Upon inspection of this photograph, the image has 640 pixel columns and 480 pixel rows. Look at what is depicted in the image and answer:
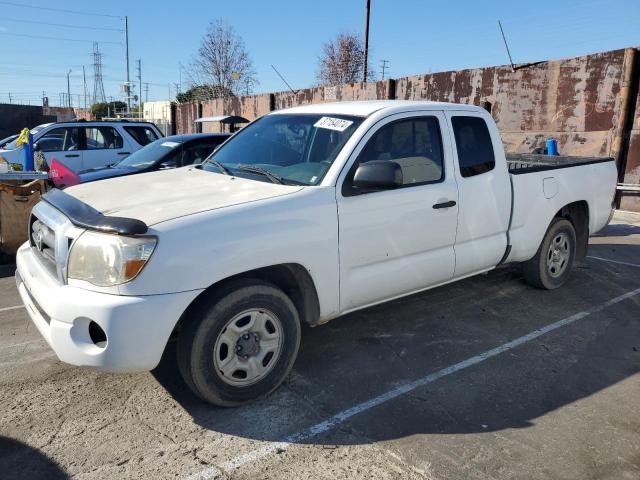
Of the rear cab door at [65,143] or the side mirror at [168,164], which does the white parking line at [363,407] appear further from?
the rear cab door at [65,143]

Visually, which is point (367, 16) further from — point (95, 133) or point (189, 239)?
point (189, 239)

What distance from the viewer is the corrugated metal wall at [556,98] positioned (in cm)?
1042

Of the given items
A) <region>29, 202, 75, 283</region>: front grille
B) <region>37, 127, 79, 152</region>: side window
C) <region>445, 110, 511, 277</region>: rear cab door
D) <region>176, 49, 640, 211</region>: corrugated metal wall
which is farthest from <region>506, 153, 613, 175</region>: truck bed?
<region>37, 127, 79, 152</region>: side window

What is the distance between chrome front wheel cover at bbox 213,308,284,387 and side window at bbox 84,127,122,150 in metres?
9.46

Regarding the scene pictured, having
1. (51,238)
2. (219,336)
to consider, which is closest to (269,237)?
(219,336)

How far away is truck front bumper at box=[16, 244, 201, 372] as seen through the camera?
108 inches

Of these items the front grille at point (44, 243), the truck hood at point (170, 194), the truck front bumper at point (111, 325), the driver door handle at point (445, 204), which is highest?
the truck hood at point (170, 194)

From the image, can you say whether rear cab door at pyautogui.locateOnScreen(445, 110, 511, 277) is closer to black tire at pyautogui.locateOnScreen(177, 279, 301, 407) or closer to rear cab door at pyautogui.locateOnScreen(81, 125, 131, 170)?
black tire at pyautogui.locateOnScreen(177, 279, 301, 407)

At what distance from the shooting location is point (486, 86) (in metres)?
12.4

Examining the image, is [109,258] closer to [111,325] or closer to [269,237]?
[111,325]

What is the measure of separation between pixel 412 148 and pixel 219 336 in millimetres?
2135

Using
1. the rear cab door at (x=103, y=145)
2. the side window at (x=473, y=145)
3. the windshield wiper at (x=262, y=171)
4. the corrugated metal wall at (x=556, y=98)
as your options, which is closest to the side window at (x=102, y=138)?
→ the rear cab door at (x=103, y=145)

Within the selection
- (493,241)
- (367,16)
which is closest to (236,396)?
(493,241)

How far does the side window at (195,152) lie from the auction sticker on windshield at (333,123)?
4858 millimetres
